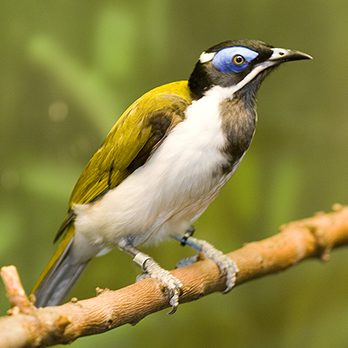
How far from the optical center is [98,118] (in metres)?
2.24

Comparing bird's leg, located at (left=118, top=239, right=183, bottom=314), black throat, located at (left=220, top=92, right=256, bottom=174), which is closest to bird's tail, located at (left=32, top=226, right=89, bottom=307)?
bird's leg, located at (left=118, top=239, right=183, bottom=314)

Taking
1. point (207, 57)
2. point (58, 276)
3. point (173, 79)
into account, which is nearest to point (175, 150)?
point (207, 57)

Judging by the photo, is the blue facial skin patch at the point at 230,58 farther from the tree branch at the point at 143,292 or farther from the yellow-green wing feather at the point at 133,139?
the tree branch at the point at 143,292

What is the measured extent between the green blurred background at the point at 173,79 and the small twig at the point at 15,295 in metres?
0.82

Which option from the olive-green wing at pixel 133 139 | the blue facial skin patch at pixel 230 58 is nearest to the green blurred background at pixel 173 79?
the olive-green wing at pixel 133 139

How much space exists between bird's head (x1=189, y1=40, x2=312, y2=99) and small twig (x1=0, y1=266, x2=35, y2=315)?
574mm

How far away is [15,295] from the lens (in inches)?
50.2

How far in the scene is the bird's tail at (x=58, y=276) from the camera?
1795 millimetres

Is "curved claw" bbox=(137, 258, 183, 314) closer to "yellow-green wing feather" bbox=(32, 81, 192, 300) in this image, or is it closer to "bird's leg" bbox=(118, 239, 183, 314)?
"bird's leg" bbox=(118, 239, 183, 314)

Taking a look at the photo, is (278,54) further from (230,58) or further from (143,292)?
(143,292)

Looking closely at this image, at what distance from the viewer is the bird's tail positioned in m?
1.79

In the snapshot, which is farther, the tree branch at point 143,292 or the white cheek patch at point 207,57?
the white cheek patch at point 207,57

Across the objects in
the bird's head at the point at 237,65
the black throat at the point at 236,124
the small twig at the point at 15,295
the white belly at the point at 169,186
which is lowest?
the small twig at the point at 15,295

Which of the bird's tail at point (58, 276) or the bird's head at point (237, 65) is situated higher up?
the bird's head at point (237, 65)
